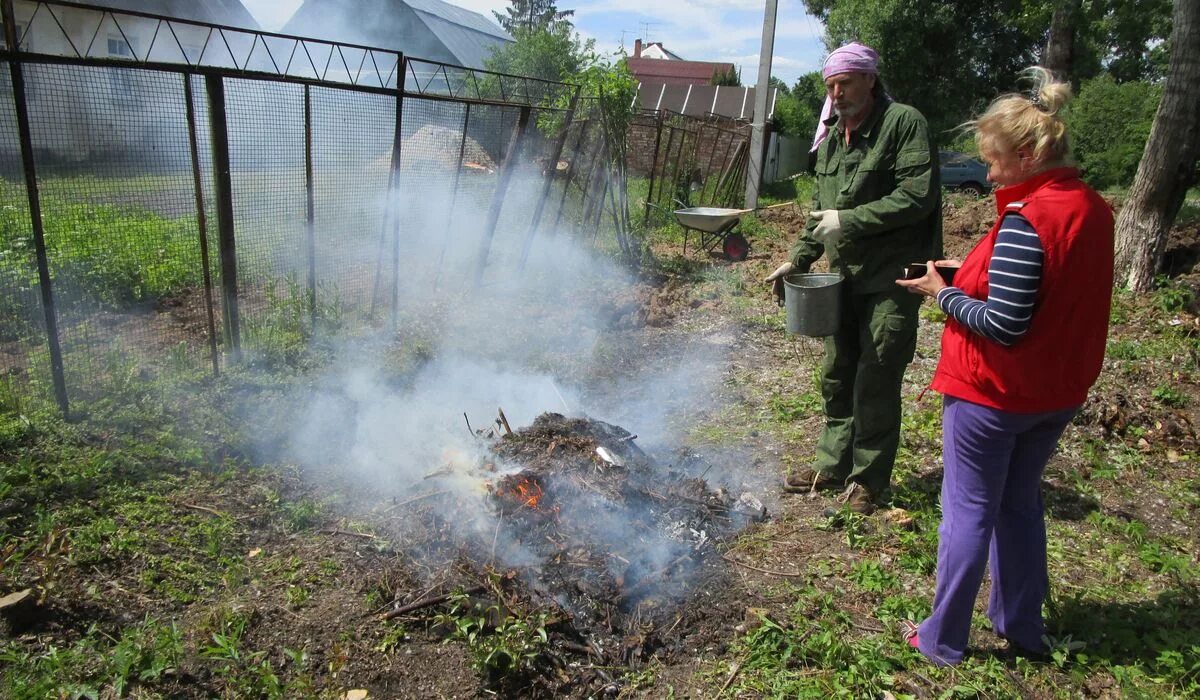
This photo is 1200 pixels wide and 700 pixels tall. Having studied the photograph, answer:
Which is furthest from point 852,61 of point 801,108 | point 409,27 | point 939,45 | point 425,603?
point 801,108

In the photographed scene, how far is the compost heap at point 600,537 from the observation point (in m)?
2.91

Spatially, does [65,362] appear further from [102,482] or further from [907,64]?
[907,64]

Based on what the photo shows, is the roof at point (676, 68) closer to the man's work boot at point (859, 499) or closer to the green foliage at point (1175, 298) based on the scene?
the green foliage at point (1175, 298)

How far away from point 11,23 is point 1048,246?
4.79 meters

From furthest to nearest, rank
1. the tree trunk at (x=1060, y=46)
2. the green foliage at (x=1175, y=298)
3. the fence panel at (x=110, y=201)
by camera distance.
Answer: the tree trunk at (x=1060, y=46) → the green foliage at (x=1175, y=298) → the fence panel at (x=110, y=201)

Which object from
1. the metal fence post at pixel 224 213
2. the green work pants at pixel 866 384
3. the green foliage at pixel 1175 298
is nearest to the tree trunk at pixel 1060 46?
the green foliage at pixel 1175 298

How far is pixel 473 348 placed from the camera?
19.7 ft

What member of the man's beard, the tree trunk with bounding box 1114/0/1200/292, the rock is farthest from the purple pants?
the tree trunk with bounding box 1114/0/1200/292

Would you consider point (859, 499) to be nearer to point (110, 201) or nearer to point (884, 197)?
point (884, 197)

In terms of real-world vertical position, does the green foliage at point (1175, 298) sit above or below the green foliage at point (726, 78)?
below

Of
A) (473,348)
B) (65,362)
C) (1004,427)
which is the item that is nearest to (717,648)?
(1004,427)

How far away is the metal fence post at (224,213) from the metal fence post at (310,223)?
539mm

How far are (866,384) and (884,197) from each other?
93 cm

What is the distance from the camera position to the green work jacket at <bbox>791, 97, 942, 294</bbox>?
3.28 m
